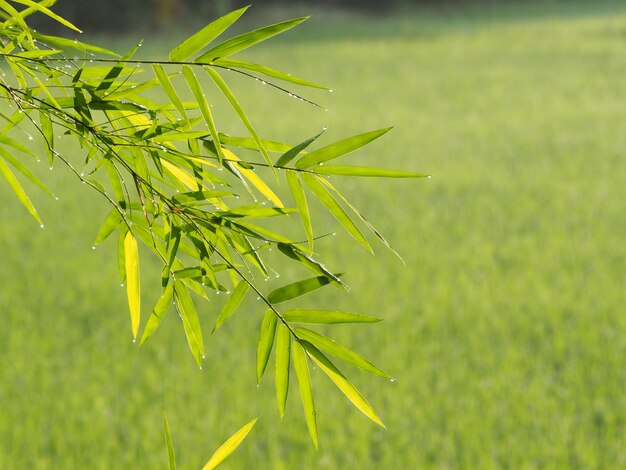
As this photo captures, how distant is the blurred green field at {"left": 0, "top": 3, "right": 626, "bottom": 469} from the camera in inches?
134

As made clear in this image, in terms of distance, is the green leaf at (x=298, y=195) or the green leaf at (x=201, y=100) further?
the green leaf at (x=298, y=195)

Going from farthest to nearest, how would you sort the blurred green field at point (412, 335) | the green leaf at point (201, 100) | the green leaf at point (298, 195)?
the blurred green field at point (412, 335), the green leaf at point (298, 195), the green leaf at point (201, 100)

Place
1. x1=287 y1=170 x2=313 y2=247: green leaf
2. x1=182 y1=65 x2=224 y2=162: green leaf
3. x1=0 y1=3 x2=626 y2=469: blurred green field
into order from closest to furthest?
x1=182 y1=65 x2=224 y2=162: green leaf, x1=287 y1=170 x2=313 y2=247: green leaf, x1=0 y1=3 x2=626 y2=469: blurred green field

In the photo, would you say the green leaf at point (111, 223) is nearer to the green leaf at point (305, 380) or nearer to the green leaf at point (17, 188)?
the green leaf at point (17, 188)

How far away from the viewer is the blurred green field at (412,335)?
3.40 m

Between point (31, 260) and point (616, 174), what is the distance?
14.7 feet

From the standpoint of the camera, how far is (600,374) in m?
3.96

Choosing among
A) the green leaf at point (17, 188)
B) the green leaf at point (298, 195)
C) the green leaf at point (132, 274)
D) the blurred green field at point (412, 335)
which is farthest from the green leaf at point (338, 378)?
the blurred green field at point (412, 335)

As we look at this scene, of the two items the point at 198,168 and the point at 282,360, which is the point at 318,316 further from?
the point at 198,168

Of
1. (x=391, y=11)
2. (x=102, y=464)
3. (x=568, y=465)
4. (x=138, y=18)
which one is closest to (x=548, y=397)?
(x=568, y=465)

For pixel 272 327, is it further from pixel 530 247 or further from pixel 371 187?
pixel 371 187

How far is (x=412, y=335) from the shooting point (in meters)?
4.43

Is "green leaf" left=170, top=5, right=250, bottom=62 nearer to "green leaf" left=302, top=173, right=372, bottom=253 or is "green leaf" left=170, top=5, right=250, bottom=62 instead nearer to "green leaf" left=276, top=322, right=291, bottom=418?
"green leaf" left=302, top=173, right=372, bottom=253

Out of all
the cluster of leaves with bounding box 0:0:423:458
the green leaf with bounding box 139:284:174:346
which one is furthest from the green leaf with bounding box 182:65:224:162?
the green leaf with bounding box 139:284:174:346
